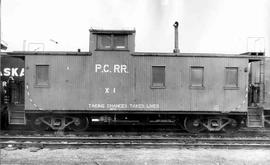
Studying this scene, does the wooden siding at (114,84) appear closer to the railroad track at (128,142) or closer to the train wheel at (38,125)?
the train wheel at (38,125)

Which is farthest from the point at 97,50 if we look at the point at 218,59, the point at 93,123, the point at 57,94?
the point at 218,59

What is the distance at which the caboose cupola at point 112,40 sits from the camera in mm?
12164

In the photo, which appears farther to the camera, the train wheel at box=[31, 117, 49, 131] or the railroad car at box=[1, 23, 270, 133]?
the train wheel at box=[31, 117, 49, 131]

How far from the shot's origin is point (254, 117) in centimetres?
1252

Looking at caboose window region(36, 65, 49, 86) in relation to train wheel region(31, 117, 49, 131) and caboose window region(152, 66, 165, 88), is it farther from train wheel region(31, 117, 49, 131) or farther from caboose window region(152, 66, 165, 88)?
caboose window region(152, 66, 165, 88)

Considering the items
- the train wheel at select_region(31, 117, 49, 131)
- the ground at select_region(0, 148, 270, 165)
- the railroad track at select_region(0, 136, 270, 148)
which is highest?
the train wheel at select_region(31, 117, 49, 131)

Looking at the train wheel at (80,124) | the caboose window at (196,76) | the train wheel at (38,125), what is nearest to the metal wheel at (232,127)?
the caboose window at (196,76)

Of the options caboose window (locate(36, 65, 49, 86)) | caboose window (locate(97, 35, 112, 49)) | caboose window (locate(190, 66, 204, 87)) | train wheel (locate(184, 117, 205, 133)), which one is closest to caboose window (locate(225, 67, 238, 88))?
caboose window (locate(190, 66, 204, 87))

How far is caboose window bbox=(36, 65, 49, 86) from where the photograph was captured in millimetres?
12086

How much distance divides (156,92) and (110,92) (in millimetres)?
1939

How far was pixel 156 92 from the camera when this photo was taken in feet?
39.7

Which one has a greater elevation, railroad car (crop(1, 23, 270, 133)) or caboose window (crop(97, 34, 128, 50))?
caboose window (crop(97, 34, 128, 50))

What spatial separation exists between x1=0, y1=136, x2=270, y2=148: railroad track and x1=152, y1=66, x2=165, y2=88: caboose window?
99.8 inches

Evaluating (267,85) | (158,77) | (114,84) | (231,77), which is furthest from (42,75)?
(267,85)
